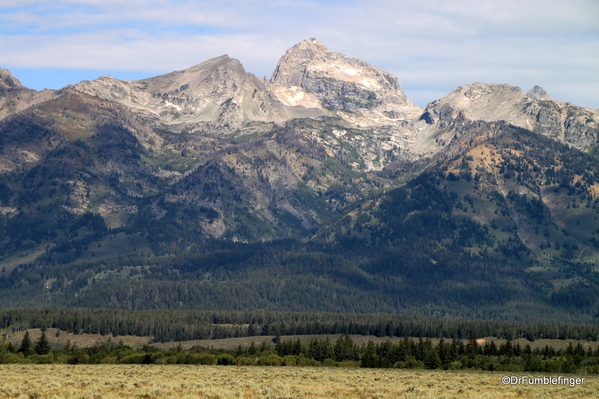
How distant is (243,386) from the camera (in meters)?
105

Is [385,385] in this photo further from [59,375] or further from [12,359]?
[12,359]

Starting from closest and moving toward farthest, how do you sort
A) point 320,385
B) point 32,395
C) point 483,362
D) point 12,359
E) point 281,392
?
point 32,395 < point 281,392 < point 320,385 < point 12,359 < point 483,362

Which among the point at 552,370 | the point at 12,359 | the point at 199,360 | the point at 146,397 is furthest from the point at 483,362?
the point at 146,397

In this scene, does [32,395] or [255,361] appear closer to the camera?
[32,395]

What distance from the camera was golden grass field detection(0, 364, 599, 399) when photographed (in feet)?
309

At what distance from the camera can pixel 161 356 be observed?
184 metres

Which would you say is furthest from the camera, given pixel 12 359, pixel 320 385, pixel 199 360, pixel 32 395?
pixel 199 360

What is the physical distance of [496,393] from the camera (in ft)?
335

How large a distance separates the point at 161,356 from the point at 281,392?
303ft

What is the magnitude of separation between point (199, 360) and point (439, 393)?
8652cm

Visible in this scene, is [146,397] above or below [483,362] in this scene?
above

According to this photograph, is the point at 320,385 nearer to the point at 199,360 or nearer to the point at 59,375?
the point at 59,375

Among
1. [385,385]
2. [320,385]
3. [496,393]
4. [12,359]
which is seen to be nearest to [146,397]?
[320,385]

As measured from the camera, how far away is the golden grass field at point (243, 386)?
94.3 meters
